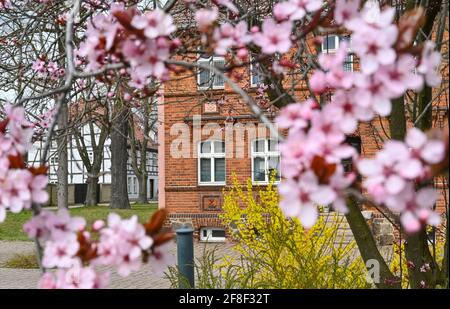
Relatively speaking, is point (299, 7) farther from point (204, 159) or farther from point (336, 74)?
point (204, 159)

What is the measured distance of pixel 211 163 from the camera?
13.7m

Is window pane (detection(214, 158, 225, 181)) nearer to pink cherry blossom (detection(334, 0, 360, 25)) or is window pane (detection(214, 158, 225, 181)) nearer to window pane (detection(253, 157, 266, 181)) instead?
window pane (detection(253, 157, 266, 181))

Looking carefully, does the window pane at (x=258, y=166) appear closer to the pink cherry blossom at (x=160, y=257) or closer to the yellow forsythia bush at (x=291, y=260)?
the yellow forsythia bush at (x=291, y=260)

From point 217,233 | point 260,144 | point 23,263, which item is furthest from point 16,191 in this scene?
point 217,233

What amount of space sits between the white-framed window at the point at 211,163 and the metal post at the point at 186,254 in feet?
26.4

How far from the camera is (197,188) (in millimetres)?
13695

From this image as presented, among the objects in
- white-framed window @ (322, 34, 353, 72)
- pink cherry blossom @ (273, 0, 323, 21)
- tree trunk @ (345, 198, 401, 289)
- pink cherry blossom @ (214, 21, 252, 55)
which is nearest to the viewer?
pink cherry blossom @ (273, 0, 323, 21)

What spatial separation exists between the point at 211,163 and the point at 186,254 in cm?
849

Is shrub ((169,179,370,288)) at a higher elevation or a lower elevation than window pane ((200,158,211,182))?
lower

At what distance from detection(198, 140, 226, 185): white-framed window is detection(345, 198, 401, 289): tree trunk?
387 inches

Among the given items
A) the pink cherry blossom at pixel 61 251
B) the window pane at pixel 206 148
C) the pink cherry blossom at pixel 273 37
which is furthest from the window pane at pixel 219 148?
the pink cherry blossom at pixel 61 251

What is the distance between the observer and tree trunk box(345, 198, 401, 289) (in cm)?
380

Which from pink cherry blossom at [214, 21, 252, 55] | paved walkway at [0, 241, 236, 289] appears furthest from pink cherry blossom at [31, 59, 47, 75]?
paved walkway at [0, 241, 236, 289]
